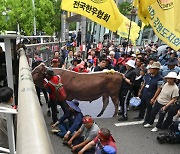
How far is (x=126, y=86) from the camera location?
6.52 meters

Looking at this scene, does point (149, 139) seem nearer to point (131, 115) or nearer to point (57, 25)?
point (131, 115)

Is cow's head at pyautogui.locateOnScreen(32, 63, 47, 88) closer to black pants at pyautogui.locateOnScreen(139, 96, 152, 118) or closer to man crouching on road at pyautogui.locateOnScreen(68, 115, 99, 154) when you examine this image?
man crouching on road at pyautogui.locateOnScreen(68, 115, 99, 154)

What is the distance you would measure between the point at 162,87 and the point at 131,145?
5.07ft

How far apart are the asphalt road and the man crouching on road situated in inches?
8.6

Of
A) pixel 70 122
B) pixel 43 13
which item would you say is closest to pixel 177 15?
pixel 70 122

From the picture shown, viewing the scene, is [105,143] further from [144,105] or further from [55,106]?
[144,105]

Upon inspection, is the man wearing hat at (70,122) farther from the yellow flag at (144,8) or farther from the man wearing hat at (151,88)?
the yellow flag at (144,8)

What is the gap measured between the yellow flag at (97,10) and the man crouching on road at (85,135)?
2.91 meters

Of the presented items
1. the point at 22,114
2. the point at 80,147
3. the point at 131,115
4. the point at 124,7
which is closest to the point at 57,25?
the point at 124,7

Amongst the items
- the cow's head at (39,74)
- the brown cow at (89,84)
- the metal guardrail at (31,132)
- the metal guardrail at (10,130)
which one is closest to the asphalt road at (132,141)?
the brown cow at (89,84)

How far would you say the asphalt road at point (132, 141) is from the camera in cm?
504

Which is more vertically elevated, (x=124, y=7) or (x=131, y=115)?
(x=124, y=7)

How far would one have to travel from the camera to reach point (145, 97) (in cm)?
630

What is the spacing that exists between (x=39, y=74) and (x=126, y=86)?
2.29 meters
